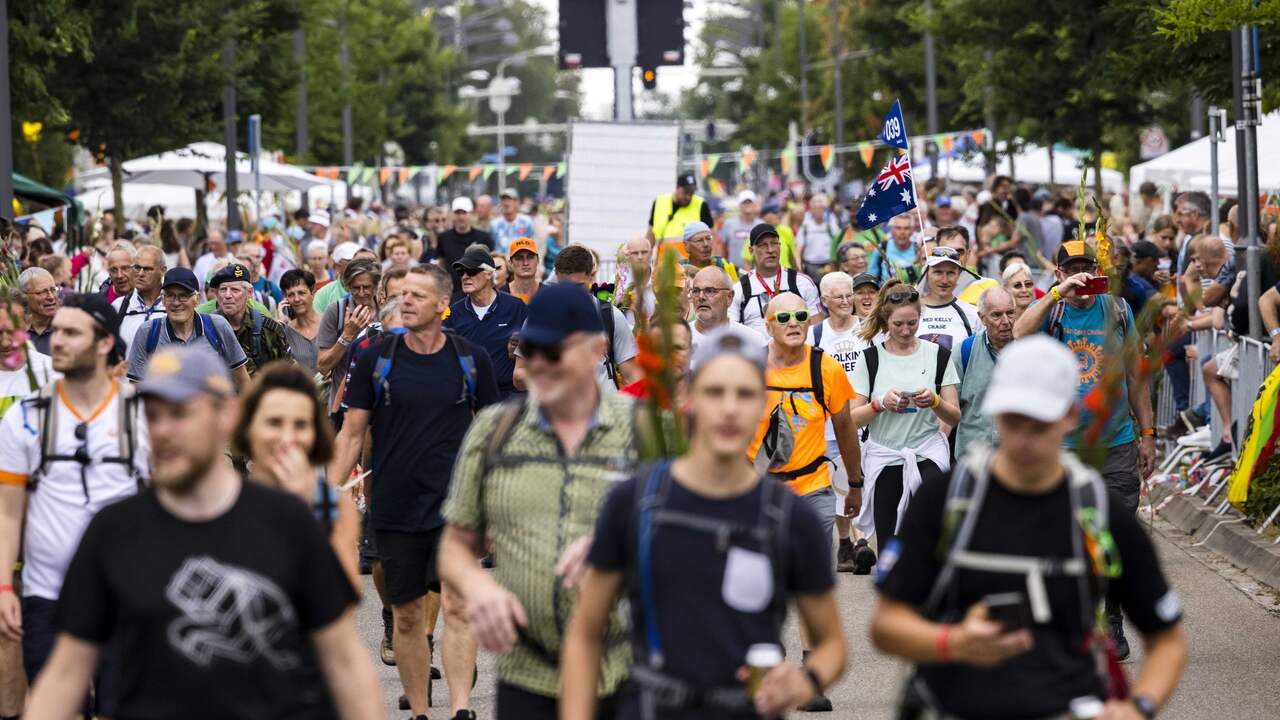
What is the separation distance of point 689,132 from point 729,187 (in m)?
8.76

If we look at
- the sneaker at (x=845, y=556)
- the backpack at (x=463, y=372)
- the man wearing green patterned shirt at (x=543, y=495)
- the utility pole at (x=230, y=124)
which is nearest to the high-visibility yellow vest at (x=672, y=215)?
the sneaker at (x=845, y=556)

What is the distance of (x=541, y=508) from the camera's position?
18.3 ft

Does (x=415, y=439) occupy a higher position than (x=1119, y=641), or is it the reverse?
(x=415, y=439)

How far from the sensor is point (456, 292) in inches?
637

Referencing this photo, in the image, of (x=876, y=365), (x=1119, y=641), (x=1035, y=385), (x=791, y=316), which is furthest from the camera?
(x=876, y=365)

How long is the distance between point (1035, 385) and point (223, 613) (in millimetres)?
1709

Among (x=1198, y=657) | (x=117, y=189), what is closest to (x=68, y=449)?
(x=1198, y=657)

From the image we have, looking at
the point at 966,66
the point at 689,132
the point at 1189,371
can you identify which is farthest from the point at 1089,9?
the point at 689,132

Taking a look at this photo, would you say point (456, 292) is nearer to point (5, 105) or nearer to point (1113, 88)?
point (5, 105)

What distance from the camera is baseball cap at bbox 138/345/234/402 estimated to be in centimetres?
449

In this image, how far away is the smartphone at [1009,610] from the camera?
175 inches

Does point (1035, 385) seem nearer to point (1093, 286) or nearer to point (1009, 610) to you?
point (1009, 610)

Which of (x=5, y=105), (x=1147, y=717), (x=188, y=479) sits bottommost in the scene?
(x=1147, y=717)

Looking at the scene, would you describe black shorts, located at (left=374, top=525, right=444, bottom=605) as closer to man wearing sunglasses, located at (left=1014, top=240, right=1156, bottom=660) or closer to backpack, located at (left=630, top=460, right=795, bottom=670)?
man wearing sunglasses, located at (left=1014, top=240, right=1156, bottom=660)
